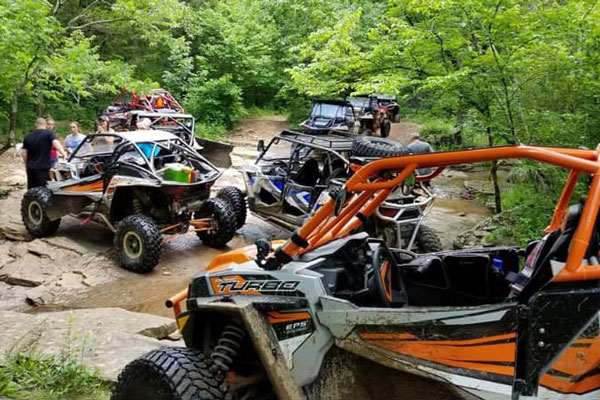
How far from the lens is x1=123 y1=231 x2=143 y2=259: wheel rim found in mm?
7027

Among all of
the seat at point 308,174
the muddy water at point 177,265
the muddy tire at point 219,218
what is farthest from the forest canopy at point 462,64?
the muddy tire at point 219,218

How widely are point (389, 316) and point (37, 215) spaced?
7.29 m

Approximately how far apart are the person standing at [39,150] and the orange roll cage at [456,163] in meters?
6.93

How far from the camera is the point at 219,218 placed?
795 centimetres

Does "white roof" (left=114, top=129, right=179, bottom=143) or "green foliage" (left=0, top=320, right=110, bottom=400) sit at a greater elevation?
"white roof" (left=114, top=129, right=179, bottom=143)

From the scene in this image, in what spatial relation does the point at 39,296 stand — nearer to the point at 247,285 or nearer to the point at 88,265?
the point at 88,265

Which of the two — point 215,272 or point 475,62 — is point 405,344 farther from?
point 475,62

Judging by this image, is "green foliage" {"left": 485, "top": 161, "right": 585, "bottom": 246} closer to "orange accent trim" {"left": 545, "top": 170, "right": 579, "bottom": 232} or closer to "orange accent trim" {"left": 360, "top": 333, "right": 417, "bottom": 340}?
"orange accent trim" {"left": 545, "top": 170, "right": 579, "bottom": 232}

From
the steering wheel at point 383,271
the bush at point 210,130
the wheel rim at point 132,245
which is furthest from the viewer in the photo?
the bush at point 210,130

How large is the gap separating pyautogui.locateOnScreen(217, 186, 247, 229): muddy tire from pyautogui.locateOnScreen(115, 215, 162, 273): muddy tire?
71.8 inches

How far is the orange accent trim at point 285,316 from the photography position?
8.01 feet

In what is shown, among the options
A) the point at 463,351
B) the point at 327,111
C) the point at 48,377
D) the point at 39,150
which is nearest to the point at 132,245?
the point at 39,150

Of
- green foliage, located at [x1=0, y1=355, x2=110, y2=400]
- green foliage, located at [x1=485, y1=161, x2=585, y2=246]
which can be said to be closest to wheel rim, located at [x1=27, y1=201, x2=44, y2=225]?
green foliage, located at [x1=0, y1=355, x2=110, y2=400]

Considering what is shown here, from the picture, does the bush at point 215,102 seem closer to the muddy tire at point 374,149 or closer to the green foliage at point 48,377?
the muddy tire at point 374,149
